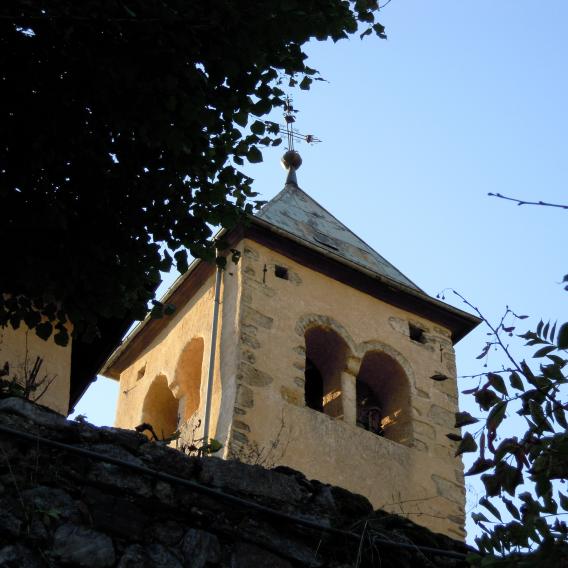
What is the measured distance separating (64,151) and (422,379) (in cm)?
885

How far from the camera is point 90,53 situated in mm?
5906

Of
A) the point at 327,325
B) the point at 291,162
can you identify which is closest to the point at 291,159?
the point at 291,162

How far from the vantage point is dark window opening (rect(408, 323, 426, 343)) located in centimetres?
1507

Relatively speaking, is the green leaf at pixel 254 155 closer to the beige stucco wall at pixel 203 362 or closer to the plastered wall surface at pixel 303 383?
the plastered wall surface at pixel 303 383

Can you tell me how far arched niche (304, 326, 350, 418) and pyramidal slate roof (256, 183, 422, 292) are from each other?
1.10m

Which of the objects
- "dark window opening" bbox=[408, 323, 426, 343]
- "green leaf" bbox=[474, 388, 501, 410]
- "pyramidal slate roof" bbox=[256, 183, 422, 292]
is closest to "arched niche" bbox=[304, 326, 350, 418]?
"pyramidal slate roof" bbox=[256, 183, 422, 292]

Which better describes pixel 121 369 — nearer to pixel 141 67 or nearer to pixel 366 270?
pixel 366 270

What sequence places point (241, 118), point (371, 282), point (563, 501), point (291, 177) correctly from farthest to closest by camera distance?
1. point (291, 177)
2. point (371, 282)
3. point (241, 118)
4. point (563, 501)

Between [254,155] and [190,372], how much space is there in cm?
798

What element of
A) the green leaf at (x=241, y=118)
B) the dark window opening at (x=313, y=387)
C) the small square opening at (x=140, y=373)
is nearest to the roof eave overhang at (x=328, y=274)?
the small square opening at (x=140, y=373)

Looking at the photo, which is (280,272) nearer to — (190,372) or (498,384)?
(190,372)

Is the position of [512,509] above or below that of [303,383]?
below

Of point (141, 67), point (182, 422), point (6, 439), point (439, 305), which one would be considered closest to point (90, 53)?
point (141, 67)

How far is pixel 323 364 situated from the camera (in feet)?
47.0
